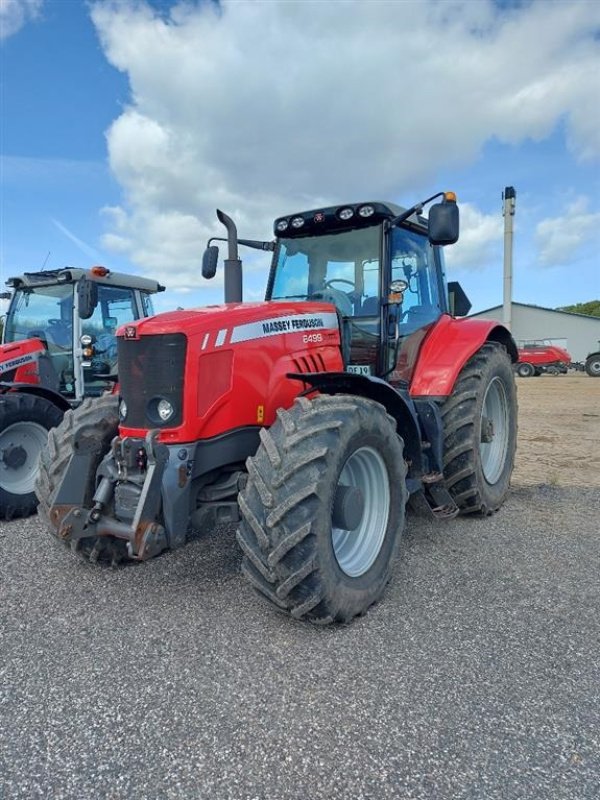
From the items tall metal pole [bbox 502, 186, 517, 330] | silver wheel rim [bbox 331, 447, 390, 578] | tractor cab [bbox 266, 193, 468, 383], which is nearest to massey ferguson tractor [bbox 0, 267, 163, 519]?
tractor cab [bbox 266, 193, 468, 383]

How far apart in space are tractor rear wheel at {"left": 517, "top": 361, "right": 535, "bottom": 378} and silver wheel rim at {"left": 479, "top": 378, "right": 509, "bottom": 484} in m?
26.8

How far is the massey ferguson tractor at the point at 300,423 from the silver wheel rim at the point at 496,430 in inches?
17.2

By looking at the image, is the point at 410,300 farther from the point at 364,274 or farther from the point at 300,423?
the point at 300,423

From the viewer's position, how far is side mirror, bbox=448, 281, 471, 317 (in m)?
5.51

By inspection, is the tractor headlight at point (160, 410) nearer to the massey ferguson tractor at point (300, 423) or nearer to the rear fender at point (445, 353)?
the massey ferguson tractor at point (300, 423)

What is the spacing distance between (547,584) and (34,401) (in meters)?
4.52

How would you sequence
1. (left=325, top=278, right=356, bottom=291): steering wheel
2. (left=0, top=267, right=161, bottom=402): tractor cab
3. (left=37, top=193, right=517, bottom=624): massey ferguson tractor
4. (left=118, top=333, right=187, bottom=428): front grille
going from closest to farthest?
1. (left=37, top=193, right=517, bottom=624): massey ferguson tractor
2. (left=118, top=333, right=187, bottom=428): front grille
3. (left=325, top=278, right=356, bottom=291): steering wheel
4. (left=0, top=267, right=161, bottom=402): tractor cab

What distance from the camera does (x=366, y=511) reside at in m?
3.46

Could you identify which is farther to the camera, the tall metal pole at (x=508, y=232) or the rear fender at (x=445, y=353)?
the tall metal pole at (x=508, y=232)

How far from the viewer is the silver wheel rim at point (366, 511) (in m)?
3.31

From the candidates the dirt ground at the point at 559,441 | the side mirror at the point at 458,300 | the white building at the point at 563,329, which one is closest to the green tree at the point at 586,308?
the white building at the point at 563,329

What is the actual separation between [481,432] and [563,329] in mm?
42841

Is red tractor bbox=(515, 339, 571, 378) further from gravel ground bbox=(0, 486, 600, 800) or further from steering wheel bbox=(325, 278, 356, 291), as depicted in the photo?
gravel ground bbox=(0, 486, 600, 800)

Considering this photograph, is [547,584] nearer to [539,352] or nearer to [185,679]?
[185,679]
